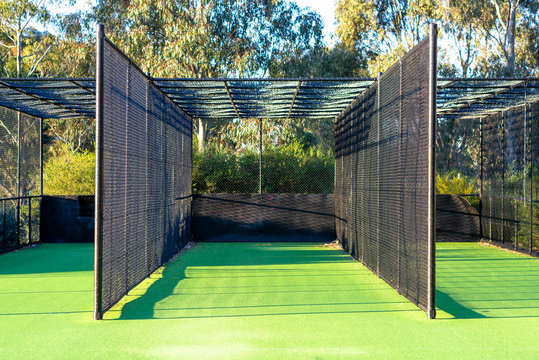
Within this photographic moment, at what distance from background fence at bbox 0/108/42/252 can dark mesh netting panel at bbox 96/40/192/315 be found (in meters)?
3.37

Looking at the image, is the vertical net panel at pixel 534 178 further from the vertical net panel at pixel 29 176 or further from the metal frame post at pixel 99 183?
the vertical net panel at pixel 29 176

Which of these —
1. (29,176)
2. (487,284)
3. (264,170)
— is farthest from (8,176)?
(487,284)

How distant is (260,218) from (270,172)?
3.79 feet

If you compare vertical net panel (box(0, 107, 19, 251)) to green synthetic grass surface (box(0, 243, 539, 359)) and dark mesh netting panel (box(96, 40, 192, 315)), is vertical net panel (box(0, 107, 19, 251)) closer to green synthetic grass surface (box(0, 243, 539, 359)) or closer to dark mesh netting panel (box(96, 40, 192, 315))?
green synthetic grass surface (box(0, 243, 539, 359))

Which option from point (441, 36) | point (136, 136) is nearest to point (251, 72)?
point (441, 36)

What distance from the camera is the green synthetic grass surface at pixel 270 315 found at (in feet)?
12.9

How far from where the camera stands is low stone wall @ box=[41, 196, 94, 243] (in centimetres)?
1130

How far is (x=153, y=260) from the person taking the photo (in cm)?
714

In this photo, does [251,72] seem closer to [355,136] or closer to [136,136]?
[355,136]

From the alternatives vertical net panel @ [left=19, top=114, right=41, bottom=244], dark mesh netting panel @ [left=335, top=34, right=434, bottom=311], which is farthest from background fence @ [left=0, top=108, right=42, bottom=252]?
dark mesh netting panel @ [left=335, top=34, right=434, bottom=311]

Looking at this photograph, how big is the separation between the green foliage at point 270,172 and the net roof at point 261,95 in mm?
1369

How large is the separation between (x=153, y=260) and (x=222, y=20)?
1195 centimetres

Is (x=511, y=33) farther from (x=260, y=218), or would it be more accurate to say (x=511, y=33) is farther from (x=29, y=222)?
(x=29, y=222)

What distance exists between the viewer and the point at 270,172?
11945mm
